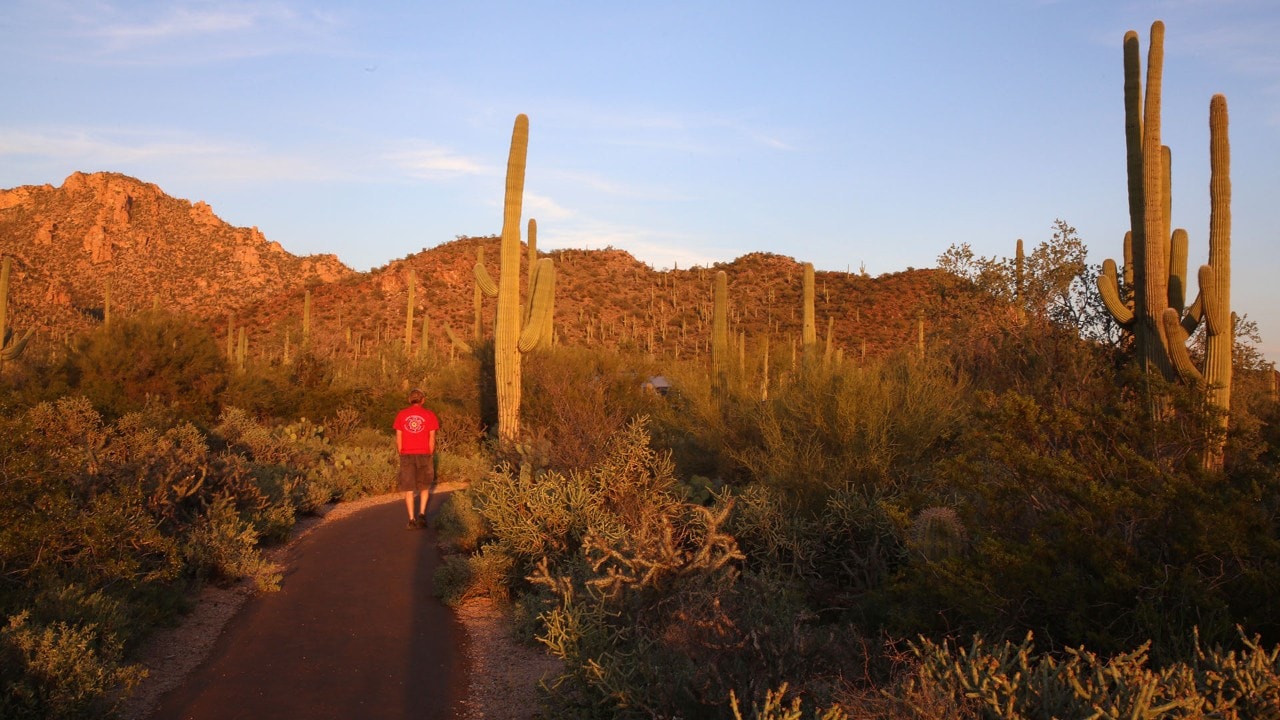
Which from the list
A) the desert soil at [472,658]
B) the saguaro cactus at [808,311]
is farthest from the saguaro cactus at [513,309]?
the desert soil at [472,658]

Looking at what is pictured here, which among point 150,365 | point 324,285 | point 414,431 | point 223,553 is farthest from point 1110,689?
point 324,285

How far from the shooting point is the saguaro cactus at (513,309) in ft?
53.9

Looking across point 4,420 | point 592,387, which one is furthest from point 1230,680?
point 592,387

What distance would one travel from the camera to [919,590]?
5523 mm

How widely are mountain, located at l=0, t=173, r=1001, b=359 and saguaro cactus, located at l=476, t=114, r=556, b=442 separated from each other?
79.6ft

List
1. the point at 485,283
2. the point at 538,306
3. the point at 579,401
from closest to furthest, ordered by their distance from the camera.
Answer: the point at 579,401, the point at 538,306, the point at 485,283

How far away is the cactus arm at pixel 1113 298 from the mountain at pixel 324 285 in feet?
98.6

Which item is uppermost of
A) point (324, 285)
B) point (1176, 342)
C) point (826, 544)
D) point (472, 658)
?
point (324, 285)

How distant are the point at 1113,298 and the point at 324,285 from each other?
55763mm

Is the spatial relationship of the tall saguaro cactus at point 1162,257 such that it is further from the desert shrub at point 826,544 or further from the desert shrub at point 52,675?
the desert shrub at point 52,675

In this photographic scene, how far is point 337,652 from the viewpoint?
6918 millimetres

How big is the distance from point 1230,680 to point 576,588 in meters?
4.42

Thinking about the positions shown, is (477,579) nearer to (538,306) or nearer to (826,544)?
(826,544)

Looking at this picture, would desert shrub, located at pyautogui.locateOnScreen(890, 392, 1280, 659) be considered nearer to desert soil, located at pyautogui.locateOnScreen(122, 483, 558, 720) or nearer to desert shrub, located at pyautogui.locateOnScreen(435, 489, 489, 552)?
desert soil, located at pyautogui.locateOnScreen(122, 483, 558, 720)
